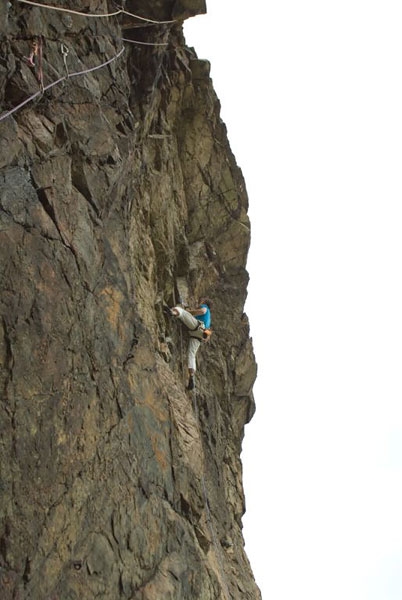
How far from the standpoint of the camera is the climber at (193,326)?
46.8ft

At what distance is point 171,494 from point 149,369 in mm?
2086

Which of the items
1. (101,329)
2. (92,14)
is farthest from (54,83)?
(101,329)

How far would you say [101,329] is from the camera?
9.86 meters

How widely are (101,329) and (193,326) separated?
16.7 feet

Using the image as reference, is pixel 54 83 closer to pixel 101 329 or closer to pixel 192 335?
pixel 101 329

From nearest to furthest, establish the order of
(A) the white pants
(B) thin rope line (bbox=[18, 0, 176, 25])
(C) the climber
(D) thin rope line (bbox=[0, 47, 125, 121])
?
1. (D) thin rope line (bbox=[0, 47, 125, 121])
2. (B) thin rope line (bbox=[18, 0, 176, 25])
3. (C) the climber
4. (A) the white pants

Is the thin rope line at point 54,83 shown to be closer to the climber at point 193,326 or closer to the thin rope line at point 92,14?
the thin rope line at point 92,14

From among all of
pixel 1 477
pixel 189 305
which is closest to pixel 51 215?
pixel 1 477

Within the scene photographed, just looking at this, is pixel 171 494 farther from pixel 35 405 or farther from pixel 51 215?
pixel 51 215

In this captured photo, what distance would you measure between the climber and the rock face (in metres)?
0.22

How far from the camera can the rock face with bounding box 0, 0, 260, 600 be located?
798cm

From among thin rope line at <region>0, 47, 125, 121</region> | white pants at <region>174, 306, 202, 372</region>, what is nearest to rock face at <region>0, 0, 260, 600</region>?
thin rope line at <region>0, 47, 125, 121</region>

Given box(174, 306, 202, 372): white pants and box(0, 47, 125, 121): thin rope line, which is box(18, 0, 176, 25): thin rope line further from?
box(174, 306, 202, 372): white pants

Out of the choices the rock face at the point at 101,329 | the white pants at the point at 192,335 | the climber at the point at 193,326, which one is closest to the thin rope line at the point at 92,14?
the rock face at the point at 101,329
